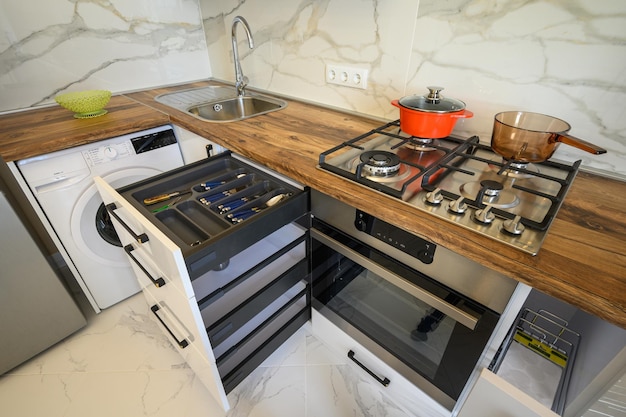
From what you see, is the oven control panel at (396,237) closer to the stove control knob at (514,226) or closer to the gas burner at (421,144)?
the stove control knob at (514,226)

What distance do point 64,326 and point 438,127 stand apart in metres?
1.79

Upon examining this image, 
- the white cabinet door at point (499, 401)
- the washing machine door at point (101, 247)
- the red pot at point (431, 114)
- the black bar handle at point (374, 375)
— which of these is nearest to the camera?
the white cabinet door at point (499, 401)

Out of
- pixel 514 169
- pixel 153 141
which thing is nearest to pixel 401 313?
pixel 514 169

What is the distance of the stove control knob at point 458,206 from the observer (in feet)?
2.32

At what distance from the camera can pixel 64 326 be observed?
4.68 ft

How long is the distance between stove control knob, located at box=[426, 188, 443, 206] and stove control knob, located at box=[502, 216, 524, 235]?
0.48 ft

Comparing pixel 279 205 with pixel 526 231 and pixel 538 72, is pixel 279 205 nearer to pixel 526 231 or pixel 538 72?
pixel 526 231

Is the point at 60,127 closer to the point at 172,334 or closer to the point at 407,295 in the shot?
the point at 172,334

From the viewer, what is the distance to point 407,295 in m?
0.92

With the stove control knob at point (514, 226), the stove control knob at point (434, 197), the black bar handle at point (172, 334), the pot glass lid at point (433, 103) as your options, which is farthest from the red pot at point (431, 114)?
the black bar handle at point (172, 334)

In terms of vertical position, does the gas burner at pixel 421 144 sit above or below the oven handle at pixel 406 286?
above

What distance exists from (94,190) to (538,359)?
1691 millimetres

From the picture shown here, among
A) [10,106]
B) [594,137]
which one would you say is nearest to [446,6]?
[594,137]

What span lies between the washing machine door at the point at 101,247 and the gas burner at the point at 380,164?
1100mm
